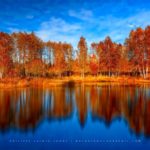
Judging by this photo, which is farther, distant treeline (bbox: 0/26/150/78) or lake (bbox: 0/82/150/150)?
distant treeline (bbox: 0/26/150/78)

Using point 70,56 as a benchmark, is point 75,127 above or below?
below

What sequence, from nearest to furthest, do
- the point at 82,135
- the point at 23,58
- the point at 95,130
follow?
the point at 82,135 → the point at 95,130 → the point at 23,58

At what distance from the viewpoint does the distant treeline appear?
6878cm

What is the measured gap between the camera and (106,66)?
77.9 m

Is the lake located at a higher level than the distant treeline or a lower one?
lower

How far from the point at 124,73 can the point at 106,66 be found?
12.0m

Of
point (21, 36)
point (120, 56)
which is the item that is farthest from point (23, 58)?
point (120, 56)

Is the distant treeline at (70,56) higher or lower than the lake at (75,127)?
higher

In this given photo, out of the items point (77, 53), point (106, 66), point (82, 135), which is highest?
point (77, 53)

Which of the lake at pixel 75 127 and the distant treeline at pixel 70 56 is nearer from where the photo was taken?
the lake at pixel 75 127

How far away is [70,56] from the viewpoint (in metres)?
89.6

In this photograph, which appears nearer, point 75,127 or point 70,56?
point 75,127

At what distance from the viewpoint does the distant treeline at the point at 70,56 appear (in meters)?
68.8

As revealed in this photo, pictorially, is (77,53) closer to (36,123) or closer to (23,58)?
(23,58)
